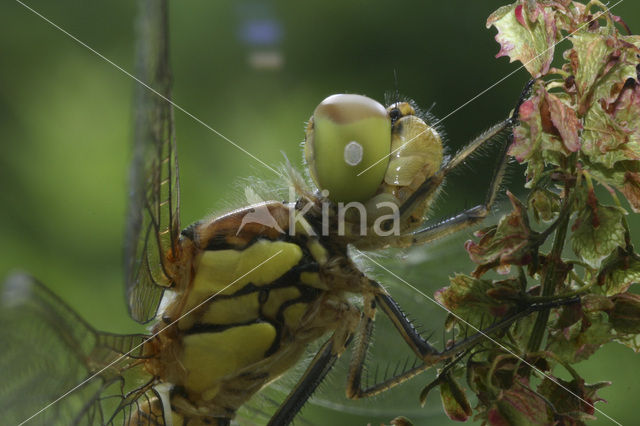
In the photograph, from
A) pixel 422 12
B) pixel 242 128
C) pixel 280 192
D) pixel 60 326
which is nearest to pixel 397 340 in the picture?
pixel 280 192

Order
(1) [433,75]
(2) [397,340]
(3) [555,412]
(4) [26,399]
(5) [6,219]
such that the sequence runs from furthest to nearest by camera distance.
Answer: (5) [6,219]
(1) [433,75]
(2) [397,340]
(4) [26,399]
(3) [555,412]

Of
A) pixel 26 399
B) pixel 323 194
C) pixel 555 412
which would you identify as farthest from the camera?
pixel 323 194

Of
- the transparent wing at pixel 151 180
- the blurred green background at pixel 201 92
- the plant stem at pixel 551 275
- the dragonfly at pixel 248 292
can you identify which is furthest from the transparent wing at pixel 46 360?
the blurred green background at pixel 201 92

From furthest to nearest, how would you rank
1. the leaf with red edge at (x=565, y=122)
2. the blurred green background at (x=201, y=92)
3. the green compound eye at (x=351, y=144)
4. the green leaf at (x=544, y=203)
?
the blurred green background at (x=201, y=92) < the green compound eye at (x=351, y=144) < the green leaf at (x=544, y=203) < the leaf with red edge at (x=565, y=122)

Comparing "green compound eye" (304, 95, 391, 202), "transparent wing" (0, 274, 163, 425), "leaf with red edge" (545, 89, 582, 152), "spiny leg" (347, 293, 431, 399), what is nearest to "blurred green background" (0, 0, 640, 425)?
"spiny leg" (347, 293, 431, 399)

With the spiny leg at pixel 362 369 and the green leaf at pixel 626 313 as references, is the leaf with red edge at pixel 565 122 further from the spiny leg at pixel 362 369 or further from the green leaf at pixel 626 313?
the spiny leg at pixel 362 369

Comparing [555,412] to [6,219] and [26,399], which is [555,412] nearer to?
[26,399]
